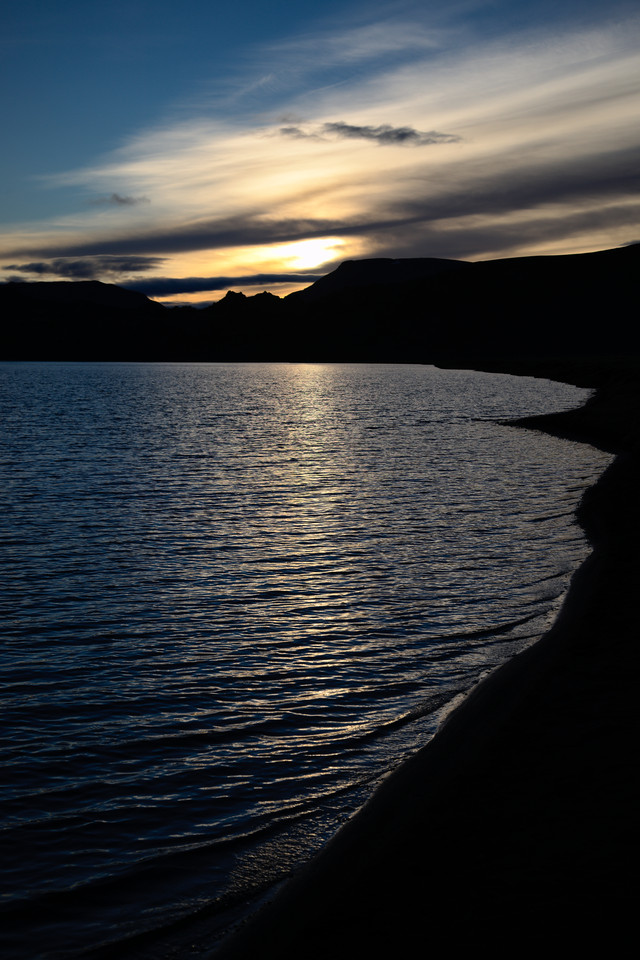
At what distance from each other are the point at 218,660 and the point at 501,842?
701 cm

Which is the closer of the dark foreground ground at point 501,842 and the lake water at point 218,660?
the dark foreground ground at point 501,842

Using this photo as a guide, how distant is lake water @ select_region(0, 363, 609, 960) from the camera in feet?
25.9

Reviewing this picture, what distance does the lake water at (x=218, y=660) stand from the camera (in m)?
7.91

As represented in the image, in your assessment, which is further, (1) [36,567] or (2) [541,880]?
(1) [36,567]

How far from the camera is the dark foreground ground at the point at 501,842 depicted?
6.30m

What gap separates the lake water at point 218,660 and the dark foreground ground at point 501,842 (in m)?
0.59

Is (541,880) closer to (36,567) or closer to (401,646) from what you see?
(401,646)

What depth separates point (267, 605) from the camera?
16.9 m

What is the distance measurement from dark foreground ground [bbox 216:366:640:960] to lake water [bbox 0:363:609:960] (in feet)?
1.94

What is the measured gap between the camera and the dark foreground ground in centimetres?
630

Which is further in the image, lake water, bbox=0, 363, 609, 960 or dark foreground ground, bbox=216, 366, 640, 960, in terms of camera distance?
lake water, bbox=0, 363, 609, 960

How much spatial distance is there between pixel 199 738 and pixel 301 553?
36.9ft

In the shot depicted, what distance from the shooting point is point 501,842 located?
7.60 metres

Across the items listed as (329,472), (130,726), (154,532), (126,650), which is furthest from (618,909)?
(329,472)
